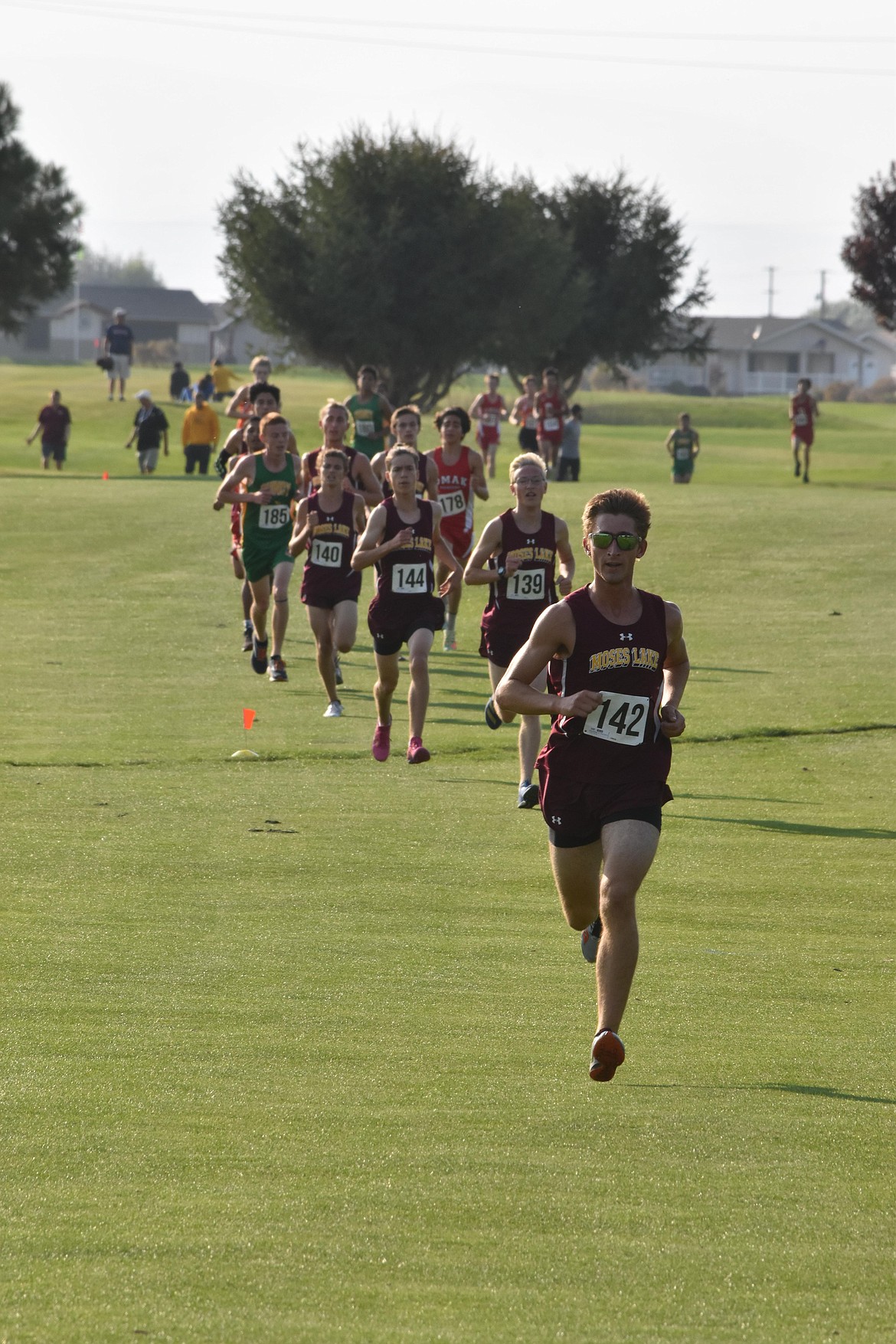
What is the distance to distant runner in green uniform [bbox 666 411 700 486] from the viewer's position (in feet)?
133

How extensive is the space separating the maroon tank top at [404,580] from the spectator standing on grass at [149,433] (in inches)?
1188

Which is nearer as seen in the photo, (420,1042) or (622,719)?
(622,719)

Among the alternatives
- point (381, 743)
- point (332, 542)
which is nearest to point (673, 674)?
point (381, 743)

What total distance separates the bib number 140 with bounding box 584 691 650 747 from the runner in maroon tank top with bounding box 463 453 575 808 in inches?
195

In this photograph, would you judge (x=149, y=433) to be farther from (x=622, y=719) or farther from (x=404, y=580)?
(x=622, y=719)

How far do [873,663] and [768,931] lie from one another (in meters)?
11.1

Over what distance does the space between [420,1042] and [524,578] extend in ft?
17.7

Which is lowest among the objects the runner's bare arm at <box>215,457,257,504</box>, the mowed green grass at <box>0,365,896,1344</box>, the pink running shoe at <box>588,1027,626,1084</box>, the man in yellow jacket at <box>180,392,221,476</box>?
the mowed green grass at <box>0,365,896,1344</box>

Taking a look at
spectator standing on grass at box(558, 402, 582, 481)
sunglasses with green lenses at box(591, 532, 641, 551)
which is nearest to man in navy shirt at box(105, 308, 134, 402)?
spectator standing on grass at box(558, 402, 582, 481)

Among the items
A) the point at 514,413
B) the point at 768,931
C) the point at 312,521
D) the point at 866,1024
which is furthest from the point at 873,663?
the point at 514,413

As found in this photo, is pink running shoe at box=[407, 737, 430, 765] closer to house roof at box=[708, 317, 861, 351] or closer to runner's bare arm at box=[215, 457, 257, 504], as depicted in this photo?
runner's bare arm at box=[215, 457, 257, 504]

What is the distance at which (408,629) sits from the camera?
12883 millimetres

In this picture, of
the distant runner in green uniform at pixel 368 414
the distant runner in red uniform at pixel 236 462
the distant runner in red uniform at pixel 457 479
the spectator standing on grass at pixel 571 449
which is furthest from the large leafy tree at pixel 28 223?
the distant runner in red uniform at pixel 457 479

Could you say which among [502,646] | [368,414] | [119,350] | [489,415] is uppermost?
[119,350]
